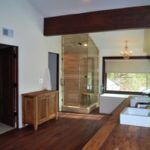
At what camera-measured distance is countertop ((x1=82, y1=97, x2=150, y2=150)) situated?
1537 mm

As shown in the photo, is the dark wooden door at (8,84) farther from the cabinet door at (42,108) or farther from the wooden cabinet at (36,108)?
the cabinet door at (42,108)

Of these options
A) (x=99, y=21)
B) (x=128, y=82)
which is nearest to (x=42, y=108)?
(x=99, y=21)

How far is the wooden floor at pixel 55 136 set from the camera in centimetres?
370

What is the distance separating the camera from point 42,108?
4.93 meters

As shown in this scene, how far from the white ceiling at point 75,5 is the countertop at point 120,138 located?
318 cm

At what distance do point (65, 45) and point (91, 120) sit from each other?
2.83 metres

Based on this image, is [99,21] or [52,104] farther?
[52,104]

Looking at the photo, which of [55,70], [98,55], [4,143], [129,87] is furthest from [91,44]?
[4,143]

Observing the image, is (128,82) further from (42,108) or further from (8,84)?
(8,84)

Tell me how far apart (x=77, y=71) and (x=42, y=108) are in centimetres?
253

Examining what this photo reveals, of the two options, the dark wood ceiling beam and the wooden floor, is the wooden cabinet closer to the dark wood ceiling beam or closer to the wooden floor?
the wooden floor

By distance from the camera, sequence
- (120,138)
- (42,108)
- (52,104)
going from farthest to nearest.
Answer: (52,104)
(42,108)
(120,138)

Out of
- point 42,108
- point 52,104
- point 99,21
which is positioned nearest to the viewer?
point 99,21

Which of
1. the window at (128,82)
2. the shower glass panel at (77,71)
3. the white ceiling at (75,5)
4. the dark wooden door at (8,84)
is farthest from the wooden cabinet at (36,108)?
the window at (128,82)
